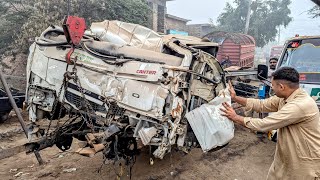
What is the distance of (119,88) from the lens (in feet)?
11.8

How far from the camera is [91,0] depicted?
1072cm

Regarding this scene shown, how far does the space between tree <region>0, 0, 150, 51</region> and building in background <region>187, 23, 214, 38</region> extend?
40.8ft

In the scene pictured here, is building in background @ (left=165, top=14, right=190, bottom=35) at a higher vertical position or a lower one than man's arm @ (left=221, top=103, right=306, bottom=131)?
higher

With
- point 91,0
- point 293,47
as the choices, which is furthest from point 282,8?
point 293,47

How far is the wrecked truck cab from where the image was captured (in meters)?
3.38

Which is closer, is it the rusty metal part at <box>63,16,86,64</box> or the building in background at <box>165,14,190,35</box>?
the rusty metal part at <box>63,16,86,64</box>

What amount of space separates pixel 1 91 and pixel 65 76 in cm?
442

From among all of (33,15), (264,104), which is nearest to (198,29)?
(33,15)

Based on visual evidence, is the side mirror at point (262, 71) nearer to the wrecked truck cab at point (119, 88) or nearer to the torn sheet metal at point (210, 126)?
the wrecked truck cab at point (119, 88)

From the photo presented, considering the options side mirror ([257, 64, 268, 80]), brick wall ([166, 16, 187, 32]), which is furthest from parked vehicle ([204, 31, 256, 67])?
side mirror ([257, 64, 268, 80])

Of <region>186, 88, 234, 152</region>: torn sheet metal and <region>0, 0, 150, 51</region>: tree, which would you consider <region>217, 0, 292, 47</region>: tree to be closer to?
<region>0, 0, 150, 51</region>: tree

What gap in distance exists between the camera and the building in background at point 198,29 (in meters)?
23.0

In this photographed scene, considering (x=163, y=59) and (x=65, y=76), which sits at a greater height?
(x=163, y=59)

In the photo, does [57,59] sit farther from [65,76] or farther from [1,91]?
[1,91]
